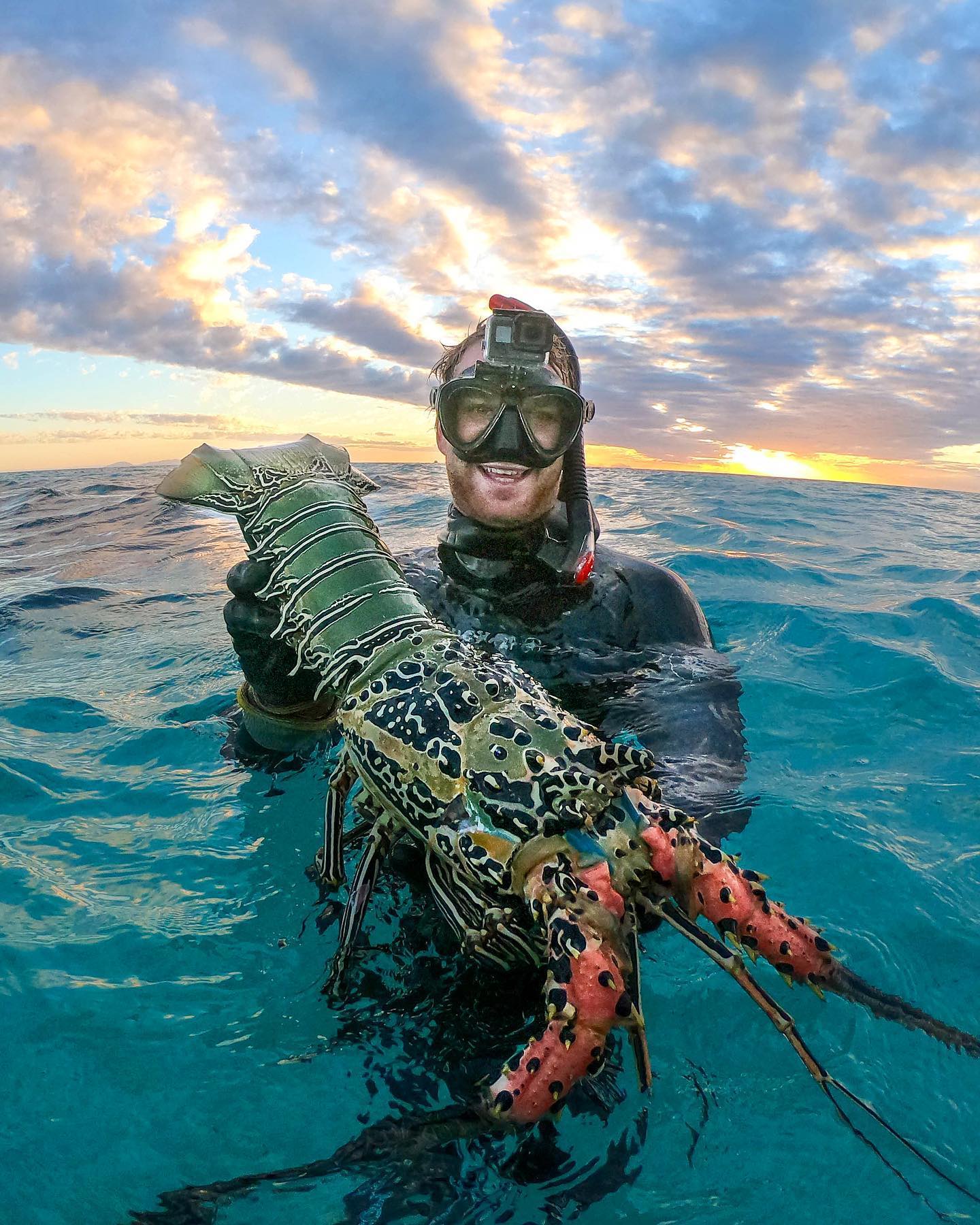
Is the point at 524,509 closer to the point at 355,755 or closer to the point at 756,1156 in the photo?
the point at 355,755

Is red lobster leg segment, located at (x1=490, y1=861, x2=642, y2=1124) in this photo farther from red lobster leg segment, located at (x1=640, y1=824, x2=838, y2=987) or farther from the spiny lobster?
red lobster leg segment, located at (x1=640, y1=824, x2=838, y2=987)

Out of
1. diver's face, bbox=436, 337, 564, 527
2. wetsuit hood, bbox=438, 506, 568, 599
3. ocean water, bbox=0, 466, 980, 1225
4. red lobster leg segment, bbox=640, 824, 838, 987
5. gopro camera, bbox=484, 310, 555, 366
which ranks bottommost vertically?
ocean water, bbox=0, 466, 980, 1225

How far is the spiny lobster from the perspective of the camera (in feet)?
5.20

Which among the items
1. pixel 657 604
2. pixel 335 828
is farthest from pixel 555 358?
pixel 335 828

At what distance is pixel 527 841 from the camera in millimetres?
1895

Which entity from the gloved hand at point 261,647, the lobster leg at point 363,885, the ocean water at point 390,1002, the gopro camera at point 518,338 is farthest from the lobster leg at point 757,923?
the gopro camera at point 518,338

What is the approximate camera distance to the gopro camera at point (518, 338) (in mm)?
3797

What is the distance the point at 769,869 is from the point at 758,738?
1.80m

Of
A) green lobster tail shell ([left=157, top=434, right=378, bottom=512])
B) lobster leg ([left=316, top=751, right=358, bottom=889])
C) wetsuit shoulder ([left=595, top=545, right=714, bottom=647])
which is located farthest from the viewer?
wetsuit shoulder ([left=595, top=545, right=714, bottom=647])

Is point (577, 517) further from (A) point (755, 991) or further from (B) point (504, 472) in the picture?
(A) point (755, 991)

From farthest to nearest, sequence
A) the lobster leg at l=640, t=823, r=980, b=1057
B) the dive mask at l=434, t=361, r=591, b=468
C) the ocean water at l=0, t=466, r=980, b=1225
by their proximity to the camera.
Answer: the dive mask at l=434, t=361, r=591, b=468, the ocean water at l=0, t=466, r=980, b=1225, the lobster leg at l=640, t=823, r=980, b=1057

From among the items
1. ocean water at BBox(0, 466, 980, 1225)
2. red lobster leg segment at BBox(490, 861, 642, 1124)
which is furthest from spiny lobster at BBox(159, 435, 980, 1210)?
ocean water at BBox(0, 466, 980, 1225)

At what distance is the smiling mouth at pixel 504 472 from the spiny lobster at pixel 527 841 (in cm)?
115

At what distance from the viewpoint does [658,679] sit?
3.88m
